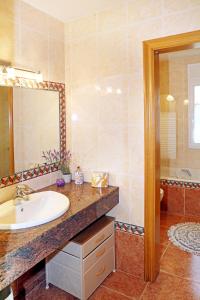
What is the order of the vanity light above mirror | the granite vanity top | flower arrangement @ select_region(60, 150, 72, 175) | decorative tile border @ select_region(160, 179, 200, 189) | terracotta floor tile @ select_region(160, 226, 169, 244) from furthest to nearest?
decorative tile border @ select_region(160, 179, 200, 189) → terracotta floor tile @ select_region(160, 226, 169, 244) → flower arrangement @ select_region(60, 150, 72, 175) → the vanity light above mirror → the granite vanity top

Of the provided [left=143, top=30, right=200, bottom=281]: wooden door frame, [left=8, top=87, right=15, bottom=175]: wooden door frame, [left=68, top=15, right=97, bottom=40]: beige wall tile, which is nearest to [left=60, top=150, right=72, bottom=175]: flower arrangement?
[left=8, top=87, right=15, bottom=175]: wooden door frame

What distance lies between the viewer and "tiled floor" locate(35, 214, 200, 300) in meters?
1.97

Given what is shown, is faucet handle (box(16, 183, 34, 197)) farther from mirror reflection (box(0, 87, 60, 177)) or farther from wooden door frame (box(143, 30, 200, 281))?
wooden door frame (box(143, 30, 200, 281))

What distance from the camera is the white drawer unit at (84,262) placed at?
6.08ft

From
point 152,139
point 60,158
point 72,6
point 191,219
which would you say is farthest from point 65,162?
point 191,219

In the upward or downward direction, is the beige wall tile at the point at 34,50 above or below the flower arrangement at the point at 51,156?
above

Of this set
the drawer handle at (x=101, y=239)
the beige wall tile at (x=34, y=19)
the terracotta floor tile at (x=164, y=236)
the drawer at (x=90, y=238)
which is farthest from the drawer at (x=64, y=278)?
the beige wall tile at (x=34, y=19)

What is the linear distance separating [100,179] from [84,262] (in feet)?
2.35

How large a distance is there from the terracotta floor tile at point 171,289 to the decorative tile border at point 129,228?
0.47 metres

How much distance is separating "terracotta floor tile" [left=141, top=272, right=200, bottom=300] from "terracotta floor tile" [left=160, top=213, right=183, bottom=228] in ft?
3.64

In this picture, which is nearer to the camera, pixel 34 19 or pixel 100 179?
pixel 34 19

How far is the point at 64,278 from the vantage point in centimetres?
196

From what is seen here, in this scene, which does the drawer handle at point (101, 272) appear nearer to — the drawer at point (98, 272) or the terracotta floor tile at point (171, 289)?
the drawer at point (98, 272)

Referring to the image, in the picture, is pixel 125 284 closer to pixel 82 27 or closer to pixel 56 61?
pixel 56 61
